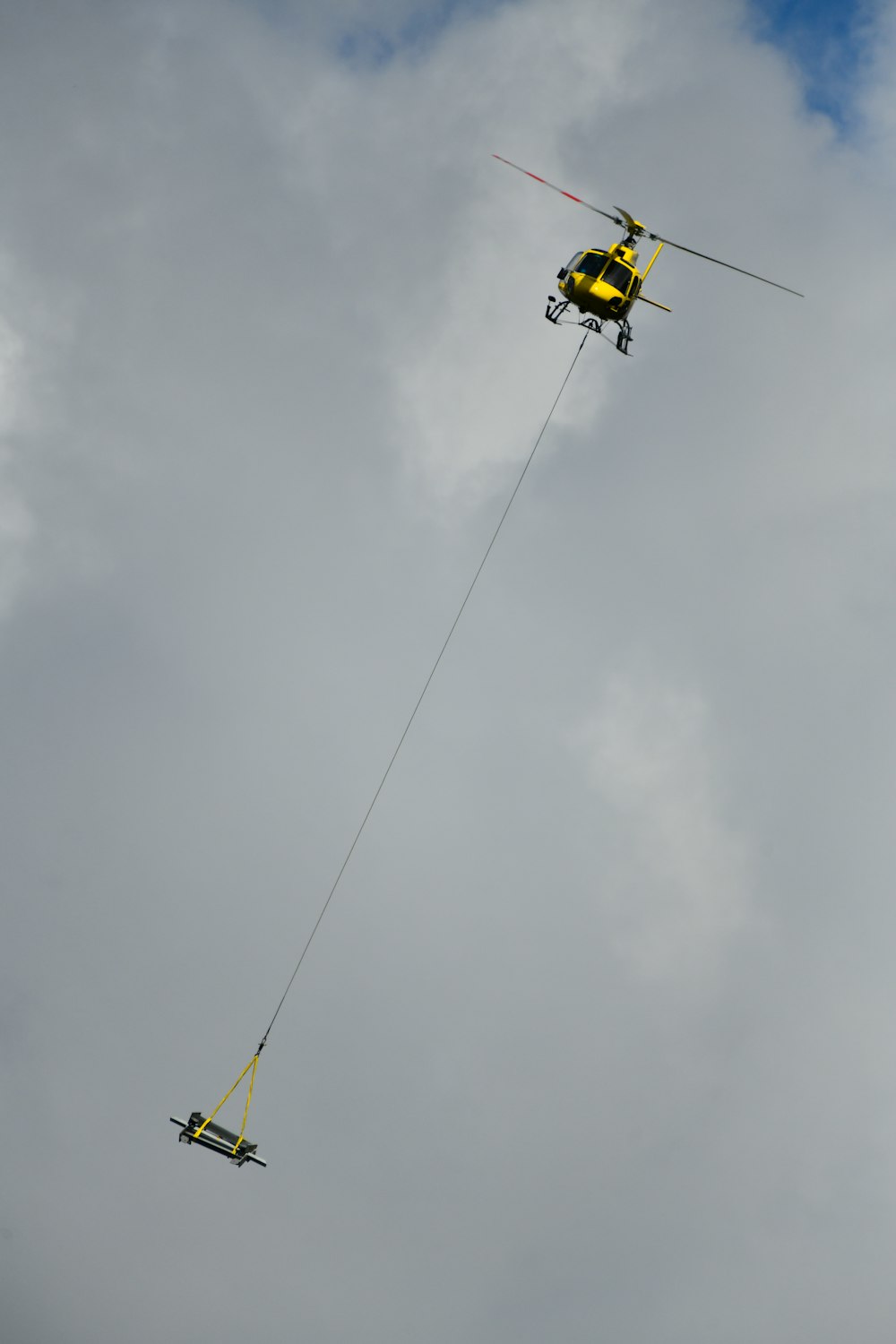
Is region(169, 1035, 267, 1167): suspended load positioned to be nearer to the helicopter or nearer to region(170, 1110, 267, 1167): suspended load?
region(170, 1110, 267, 1167): suspended load

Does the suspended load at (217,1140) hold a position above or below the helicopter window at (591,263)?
below

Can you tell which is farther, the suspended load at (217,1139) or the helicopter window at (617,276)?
the helicopter window at (617,276)

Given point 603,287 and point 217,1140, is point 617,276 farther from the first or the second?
point 217,1140

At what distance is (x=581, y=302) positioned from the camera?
133 ft

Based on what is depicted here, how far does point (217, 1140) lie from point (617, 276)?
29.7 meters

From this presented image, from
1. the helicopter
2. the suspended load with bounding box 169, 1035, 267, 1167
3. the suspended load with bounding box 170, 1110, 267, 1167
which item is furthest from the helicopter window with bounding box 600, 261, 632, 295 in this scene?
the suspended load with bounding box 170, 1110, 267, 1167

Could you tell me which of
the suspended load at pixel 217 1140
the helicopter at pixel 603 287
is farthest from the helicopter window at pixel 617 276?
the suspended load at pixel 217 1140

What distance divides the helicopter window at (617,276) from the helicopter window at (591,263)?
323mm

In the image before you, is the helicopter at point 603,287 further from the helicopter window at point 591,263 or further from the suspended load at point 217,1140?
the suspended load at point 217,1140

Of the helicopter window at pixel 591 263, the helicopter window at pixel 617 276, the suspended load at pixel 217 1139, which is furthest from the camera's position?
the helicopter window at pixel 591 263

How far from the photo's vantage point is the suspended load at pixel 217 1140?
3039 centimetres

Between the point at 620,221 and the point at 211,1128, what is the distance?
108 ft

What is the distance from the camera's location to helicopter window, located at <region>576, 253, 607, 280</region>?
4078 centimetres

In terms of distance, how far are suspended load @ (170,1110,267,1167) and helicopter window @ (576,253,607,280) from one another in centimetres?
2906
